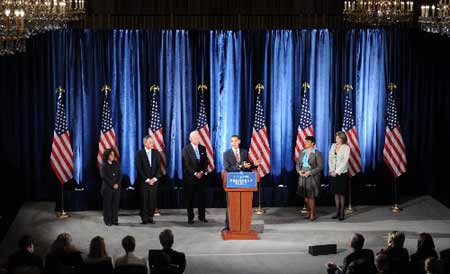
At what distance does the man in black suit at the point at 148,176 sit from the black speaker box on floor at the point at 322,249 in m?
3.09

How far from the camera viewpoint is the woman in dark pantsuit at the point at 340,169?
607 inches

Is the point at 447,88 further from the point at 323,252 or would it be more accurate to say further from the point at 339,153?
the point at 323,252

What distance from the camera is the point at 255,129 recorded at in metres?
16.5

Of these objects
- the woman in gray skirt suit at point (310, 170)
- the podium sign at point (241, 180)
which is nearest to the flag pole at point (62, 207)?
the podium sign at point (241, 180)

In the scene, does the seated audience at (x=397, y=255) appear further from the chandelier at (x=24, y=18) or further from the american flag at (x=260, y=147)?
the american flag at (x=260, y=147)

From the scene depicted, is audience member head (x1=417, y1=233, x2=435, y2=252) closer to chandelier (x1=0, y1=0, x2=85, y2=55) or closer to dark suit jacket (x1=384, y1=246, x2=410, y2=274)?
dark suit jacket (x1=384, y1=246, x2=410, y2=274)

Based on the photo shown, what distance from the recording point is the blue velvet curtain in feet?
53.4

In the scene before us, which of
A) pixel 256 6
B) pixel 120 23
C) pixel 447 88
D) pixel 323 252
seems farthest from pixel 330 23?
pixel 323 252

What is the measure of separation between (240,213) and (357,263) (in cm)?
458

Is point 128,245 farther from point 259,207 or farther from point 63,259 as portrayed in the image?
point 259,207

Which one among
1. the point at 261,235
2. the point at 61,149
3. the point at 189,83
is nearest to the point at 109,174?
the point at 61,149

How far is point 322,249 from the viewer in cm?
1323

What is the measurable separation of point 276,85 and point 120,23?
281cm

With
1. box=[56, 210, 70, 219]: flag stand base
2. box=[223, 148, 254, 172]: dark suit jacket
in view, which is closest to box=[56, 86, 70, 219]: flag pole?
box=[56, 210, 70, 219]: flag stand base
